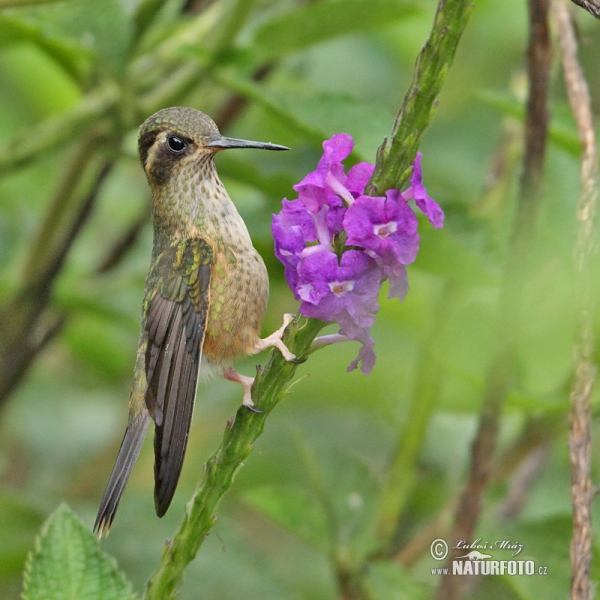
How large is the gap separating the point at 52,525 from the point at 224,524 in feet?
5.06

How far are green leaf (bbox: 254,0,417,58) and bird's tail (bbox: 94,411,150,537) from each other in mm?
1222

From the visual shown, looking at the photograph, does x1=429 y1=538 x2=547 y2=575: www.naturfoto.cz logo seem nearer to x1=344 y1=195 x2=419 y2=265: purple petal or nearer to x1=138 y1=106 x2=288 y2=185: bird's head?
x1=344 y1=195 x2=419 y2=265: purple petal

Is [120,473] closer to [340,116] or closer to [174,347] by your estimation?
[174,347]

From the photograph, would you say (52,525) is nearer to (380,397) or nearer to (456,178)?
(380,397)

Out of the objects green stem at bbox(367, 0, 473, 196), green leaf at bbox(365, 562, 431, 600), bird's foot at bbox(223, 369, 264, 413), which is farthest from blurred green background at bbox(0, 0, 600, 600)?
green stem at bbox(367, 0, 473, 196)

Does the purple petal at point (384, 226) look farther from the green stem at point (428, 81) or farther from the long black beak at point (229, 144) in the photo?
the long black beak at point (229, 144)

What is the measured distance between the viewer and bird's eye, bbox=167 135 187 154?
270 cm

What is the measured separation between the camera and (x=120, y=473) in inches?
87.4

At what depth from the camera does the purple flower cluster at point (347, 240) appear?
1.64m

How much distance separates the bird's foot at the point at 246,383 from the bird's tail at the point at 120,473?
26 cm

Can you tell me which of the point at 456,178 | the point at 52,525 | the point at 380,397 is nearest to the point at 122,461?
the point at 52,525

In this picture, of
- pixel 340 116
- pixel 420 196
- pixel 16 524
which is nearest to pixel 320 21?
pixel 340 116

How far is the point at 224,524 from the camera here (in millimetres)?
3510

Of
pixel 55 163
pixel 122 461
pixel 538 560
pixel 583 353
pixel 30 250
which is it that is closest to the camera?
pixel 583 353
